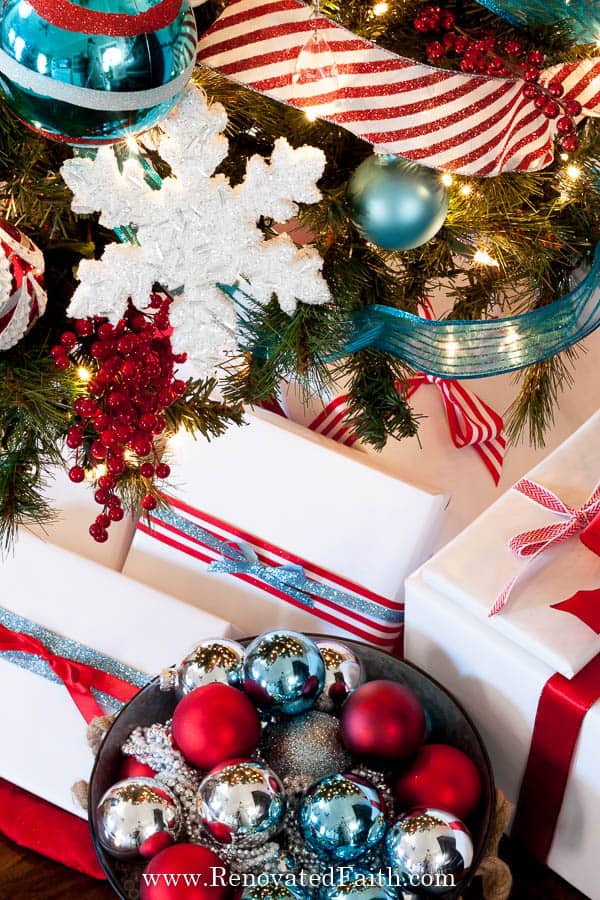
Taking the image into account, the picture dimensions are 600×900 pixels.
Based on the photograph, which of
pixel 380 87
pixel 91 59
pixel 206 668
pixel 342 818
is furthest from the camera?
pixel 206 668

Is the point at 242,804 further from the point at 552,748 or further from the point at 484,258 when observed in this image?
the point at 484,258

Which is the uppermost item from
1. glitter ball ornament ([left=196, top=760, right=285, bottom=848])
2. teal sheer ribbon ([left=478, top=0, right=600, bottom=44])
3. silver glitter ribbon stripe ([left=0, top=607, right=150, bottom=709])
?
teal sheer ribbon ([left=478, top=0, right=600, bottom=44])

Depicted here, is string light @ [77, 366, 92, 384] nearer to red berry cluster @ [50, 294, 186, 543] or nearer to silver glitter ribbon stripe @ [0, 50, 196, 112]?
red berry cluster @ [50, 294, 186, 543]

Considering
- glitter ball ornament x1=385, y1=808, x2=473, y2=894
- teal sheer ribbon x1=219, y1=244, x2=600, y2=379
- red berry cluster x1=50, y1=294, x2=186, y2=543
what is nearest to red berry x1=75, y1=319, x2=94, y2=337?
red berry cluster x1=50, y1=294, x2=186, y2=543

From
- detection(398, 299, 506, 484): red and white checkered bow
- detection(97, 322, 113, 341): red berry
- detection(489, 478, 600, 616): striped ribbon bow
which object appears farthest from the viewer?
detection(398, 299, 506, 484): red and white checkered bow

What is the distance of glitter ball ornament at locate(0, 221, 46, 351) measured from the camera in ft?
1.86

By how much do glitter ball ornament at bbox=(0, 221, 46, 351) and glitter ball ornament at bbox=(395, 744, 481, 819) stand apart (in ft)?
1.41

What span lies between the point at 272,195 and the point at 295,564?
453mm

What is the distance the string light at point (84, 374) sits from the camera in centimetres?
66

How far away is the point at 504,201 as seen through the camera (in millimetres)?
618

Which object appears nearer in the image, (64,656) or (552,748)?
(552,748)

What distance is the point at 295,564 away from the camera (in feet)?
2.97

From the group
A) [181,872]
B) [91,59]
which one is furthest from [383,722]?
[91,59]

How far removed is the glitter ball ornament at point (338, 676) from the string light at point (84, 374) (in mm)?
290
